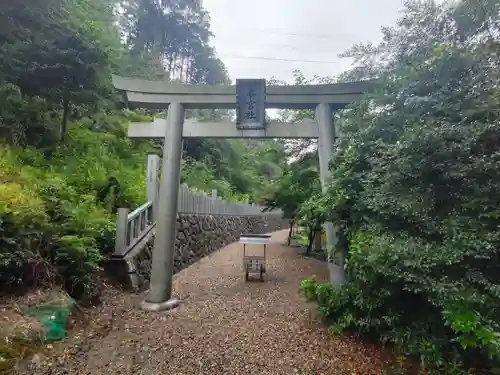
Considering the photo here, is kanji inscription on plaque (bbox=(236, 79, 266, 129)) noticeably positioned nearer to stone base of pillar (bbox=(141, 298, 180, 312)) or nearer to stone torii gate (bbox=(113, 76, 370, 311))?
stone torii gate (bbox=(113, 76, 370, 311))

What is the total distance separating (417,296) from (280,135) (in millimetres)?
3099

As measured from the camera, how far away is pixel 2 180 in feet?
14.4

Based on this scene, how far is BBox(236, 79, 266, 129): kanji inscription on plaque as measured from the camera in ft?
17.2

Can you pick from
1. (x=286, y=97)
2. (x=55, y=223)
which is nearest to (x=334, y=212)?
(x=286, y=97)

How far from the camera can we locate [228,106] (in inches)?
214

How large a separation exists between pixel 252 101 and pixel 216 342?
3547 millimetres

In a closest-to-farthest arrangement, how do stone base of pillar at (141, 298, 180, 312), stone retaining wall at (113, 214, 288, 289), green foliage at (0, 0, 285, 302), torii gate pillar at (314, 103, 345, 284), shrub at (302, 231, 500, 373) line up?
shrub at (302, 231, 500, 373) < green foliage at (0, 0, 285, 302) < stone base of pillar at (141, 298, 180, 312) < torii gate pillar at (314, 103, 345, 284) < stone retaining wall at (113, 214, 288, 289)

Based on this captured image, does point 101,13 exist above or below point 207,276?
above

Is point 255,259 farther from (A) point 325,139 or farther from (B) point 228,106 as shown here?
(B) point 228,106

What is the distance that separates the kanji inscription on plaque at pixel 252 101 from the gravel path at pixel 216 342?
3.00m

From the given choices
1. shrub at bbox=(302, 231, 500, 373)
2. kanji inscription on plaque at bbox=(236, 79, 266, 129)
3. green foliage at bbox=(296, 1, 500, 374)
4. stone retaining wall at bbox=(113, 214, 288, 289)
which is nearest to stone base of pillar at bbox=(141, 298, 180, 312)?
stone retaining wall at bbox=(113, 214, 288, 289)

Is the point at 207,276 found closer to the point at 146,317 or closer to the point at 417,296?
the point at 146,317

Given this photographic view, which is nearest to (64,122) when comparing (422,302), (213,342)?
(213,342)

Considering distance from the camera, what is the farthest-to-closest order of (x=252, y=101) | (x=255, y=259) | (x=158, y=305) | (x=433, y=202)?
(x=255, y=259) < (x=252, y=101) < (x=158, y=305) < (x=433, y=202)
